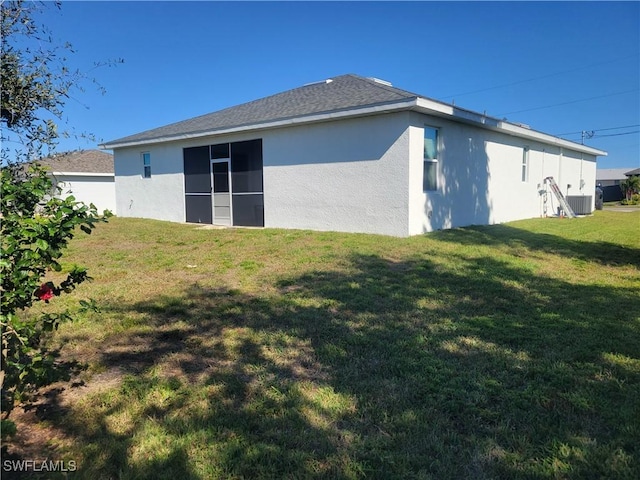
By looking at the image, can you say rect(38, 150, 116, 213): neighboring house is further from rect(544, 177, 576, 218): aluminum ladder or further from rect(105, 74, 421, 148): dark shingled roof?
rect(544, 177, 576, 218): aluminum ladder

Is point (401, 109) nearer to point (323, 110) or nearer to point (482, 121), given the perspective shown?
point (323, 110)

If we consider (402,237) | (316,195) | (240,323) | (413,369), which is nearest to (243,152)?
(316,195)

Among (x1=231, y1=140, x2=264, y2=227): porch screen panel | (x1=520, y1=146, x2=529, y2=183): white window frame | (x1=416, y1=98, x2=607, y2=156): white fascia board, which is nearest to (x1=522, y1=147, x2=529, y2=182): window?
(x1=520, y1=146, x2=529, y2=183): white window frame

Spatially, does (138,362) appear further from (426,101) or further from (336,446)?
(426,101)

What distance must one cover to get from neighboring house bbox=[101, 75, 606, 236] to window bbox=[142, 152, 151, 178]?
0.04 metres

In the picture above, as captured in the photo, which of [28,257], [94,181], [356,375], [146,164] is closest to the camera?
[28,257]

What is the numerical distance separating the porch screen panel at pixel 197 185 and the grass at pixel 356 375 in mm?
8624

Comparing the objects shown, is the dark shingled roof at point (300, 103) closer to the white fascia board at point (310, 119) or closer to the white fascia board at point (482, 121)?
the white fascia board at point (310, 119)

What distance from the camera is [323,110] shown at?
11352 mm

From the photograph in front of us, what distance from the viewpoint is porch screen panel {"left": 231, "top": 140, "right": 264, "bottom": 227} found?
44.9 feet

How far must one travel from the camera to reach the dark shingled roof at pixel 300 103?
1109 centimetres

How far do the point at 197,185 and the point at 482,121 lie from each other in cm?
950

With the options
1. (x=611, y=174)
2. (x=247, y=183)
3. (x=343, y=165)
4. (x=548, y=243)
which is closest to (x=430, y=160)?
(x=343, y=165)

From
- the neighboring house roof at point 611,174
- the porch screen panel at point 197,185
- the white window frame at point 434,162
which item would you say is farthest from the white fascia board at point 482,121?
the neighboring house roof at point 611,174
